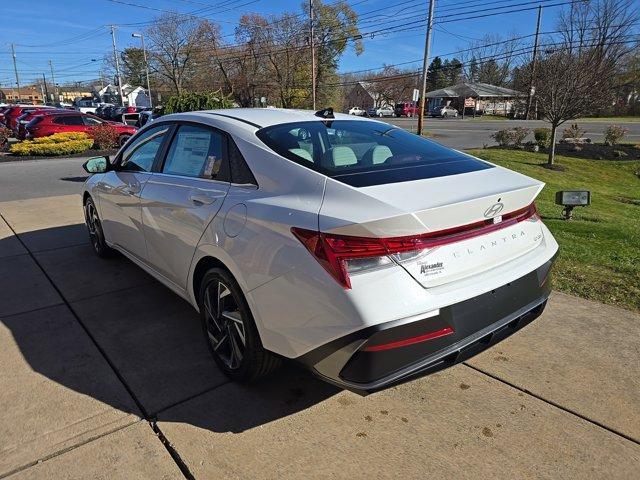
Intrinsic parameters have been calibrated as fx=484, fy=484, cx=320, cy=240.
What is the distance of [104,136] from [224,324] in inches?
672

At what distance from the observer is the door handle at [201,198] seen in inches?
115

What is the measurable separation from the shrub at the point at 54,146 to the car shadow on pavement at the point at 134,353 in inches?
531

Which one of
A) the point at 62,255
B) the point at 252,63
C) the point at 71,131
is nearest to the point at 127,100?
the point at 252,63

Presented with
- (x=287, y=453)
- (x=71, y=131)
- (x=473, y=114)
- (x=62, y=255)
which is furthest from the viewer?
(x=473, y=114)

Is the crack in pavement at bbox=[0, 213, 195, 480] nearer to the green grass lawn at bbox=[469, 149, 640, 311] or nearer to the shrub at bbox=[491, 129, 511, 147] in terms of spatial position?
the green grass lawn at bbox=[469, 149, 640, 311]

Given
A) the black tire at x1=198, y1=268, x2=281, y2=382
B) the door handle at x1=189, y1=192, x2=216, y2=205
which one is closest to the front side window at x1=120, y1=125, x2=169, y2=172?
the door handle at x1=189, y1=192, x2=216, y2=205

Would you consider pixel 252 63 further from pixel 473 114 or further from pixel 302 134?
pixel 302 134

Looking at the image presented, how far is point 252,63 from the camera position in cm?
5053

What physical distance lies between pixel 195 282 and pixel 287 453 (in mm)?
1279

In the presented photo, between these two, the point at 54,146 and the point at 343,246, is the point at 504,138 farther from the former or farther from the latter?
the point at 343,246

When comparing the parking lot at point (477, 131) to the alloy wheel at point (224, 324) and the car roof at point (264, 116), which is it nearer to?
the car roof at point (264, 116)

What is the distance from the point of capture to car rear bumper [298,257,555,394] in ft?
6.86

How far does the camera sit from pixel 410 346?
2.14 m

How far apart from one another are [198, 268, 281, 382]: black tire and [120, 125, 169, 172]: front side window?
1.44 m
